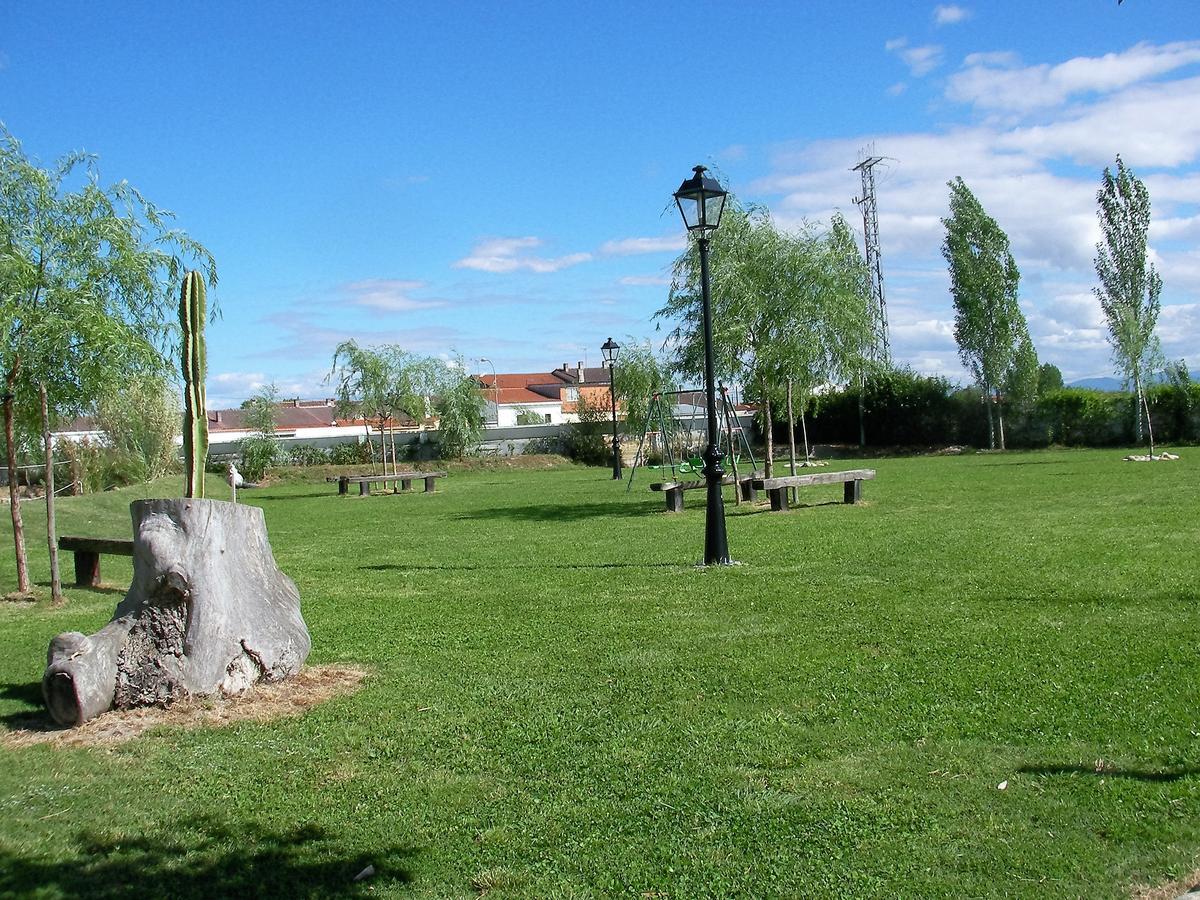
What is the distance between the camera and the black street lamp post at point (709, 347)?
36.7ft

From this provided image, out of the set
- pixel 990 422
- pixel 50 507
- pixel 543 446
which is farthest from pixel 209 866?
pixel 990 422

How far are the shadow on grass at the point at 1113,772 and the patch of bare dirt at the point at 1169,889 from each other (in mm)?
901

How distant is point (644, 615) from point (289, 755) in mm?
3878

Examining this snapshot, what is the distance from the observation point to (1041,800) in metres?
4.11

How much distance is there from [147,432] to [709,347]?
25.3 metres

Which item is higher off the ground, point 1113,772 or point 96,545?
point 96,545

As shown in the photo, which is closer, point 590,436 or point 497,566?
point 497,566

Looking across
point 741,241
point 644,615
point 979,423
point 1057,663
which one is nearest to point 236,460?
point 741,241

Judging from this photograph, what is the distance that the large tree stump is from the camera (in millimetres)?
5855

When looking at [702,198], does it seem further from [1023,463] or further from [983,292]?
[983,292]

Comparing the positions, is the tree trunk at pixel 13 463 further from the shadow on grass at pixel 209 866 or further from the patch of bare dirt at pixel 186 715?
the shadow on grass at pixel 209 866

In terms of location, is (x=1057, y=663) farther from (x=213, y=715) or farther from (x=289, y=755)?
(x=213, y=715)

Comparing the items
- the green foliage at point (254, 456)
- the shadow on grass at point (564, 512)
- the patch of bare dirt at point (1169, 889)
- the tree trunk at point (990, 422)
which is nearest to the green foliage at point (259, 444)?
the green foliage at point (254, 456)

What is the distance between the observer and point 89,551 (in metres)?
12.0
